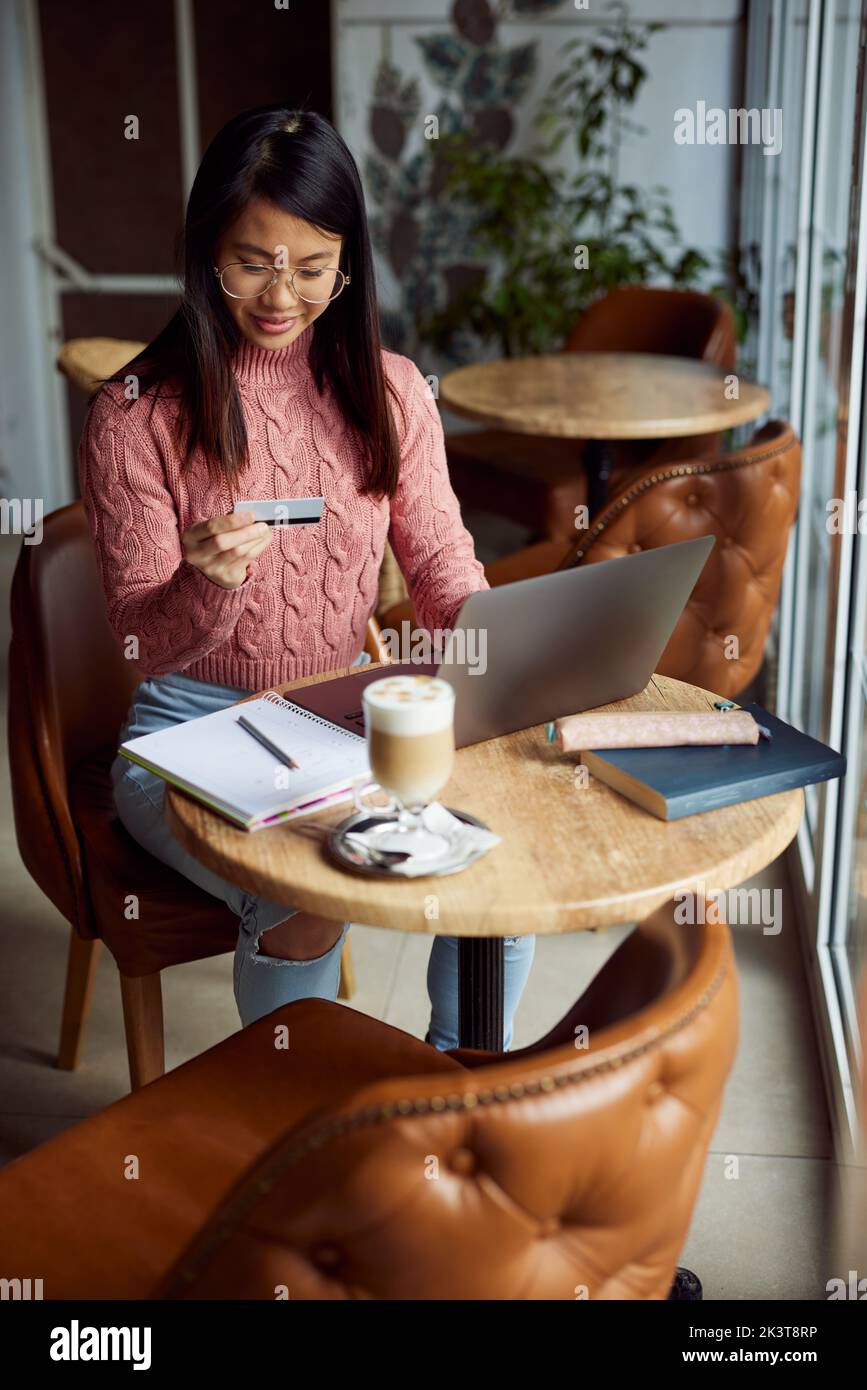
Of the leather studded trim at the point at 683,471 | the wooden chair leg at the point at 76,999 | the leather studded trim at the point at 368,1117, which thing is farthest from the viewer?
the leather studded trim at the point at 683,471

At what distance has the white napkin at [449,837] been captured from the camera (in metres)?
1.24

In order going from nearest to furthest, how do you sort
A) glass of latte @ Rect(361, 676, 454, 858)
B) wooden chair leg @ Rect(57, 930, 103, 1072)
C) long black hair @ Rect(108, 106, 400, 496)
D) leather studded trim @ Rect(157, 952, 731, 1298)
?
leather studded trim @ Rect(157, 952, 731, 1298) → glass of latte @ Rect(361, 676, 454, 858) → long black hair @ Rect(108, 106, 400, 496) → wooden chair leg @ Rect(57, 930, 103, 1072)

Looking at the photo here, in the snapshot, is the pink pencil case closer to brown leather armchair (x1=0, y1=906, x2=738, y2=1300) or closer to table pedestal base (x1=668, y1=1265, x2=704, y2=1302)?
brown leather armchair (x1=0, y1=906, x2=738, y2=1300)

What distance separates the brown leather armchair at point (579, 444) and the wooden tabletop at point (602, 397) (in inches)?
8.2

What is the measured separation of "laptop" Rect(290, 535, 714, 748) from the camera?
133cm

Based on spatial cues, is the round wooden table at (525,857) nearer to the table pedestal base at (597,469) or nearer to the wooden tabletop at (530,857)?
the wooden tabletop at (530,857)

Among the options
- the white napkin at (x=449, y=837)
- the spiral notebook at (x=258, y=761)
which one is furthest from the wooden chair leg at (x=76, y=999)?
the white napkin at (x=449, y=837)

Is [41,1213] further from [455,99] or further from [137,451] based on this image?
[455,99]

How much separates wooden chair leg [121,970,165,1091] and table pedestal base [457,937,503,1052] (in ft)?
1.80

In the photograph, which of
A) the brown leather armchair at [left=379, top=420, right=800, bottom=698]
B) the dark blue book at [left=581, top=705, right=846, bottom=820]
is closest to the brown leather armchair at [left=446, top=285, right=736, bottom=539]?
the brown leather armchair at [left=379, top=420, right=800, bottom=698]

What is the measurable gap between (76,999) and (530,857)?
119 cm

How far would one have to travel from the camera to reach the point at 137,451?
69.3 inches
